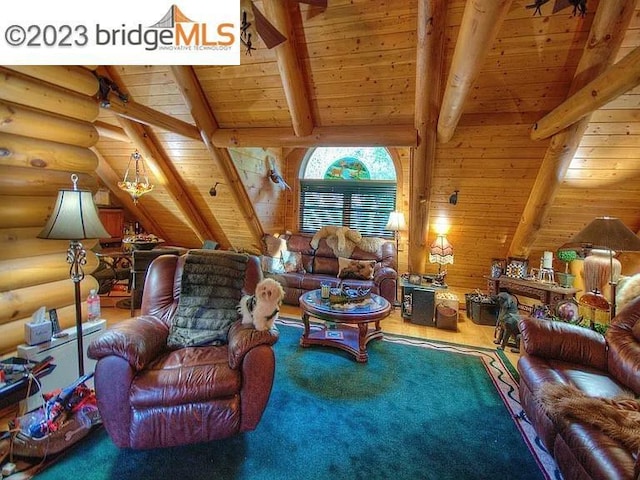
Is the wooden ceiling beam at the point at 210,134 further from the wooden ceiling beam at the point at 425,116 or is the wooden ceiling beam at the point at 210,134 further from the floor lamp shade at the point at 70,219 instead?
the wooden ceiling beam at the point at 425,116

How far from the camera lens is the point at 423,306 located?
4125mm

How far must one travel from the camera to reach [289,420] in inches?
85.0

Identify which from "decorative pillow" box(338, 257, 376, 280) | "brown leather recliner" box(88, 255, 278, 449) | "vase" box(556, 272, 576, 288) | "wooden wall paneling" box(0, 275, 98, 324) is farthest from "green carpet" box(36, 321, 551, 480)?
"vase" box(556, 272, 576, 288)

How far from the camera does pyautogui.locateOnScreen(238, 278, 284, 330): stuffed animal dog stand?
2.10 meters

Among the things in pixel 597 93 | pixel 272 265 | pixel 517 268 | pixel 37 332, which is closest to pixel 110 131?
pixel 272 265

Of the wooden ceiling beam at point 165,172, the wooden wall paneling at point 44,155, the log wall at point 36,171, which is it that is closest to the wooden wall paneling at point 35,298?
the log wall at point 36,171

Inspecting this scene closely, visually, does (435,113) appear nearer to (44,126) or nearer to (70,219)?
(70,219)

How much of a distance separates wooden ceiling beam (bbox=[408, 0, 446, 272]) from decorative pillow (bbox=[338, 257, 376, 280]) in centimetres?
69

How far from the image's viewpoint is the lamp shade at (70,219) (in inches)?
82.2

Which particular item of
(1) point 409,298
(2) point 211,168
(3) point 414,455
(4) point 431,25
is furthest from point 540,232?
(2) point 211,168

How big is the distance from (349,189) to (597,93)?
3.61 meters

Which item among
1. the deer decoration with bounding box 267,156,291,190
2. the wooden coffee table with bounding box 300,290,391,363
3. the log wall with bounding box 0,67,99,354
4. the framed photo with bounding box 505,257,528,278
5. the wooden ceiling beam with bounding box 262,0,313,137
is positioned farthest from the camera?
the deer decoration with bounding box 267,156,291,190

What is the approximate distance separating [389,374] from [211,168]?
355 centimetres

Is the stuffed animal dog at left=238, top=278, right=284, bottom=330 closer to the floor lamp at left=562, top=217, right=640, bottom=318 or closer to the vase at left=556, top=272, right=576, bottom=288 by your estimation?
the floor lamp at left=562, top=217, right=640, bottom=318
